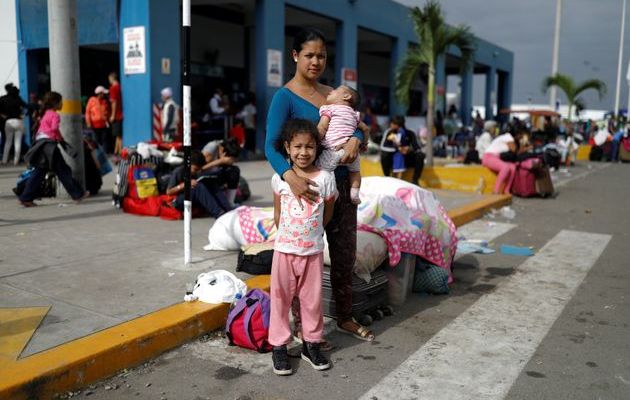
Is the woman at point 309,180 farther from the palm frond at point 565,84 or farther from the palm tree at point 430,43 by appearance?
the palm frond at point 565,84

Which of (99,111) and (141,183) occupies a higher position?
(99,111)

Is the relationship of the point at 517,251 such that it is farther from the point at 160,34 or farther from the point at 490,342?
the point at 160,34

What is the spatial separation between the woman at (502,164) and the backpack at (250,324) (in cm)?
890

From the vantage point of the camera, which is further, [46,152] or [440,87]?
[440,87]

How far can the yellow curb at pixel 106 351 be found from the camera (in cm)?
308

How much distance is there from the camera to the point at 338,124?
3.64 m

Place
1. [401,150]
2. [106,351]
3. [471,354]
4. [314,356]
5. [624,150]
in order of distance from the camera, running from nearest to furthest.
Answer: [106,351] < [314,356] < [471,354] < [401,150] < [624,150]

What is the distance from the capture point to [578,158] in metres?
26.0

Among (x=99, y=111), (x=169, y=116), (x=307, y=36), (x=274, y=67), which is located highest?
(x=274, y=67)

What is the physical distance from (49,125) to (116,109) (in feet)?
21.5

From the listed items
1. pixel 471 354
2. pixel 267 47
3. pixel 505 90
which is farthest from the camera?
pixel 505 90

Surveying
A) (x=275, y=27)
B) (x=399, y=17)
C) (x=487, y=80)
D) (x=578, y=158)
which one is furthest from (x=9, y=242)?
(x=487, y=80)

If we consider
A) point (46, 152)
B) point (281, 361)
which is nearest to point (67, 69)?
point (46, 152)

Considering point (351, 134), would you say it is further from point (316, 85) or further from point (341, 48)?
point (341, 48)
